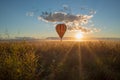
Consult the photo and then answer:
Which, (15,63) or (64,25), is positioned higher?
(64,25)

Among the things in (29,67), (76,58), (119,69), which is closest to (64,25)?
(76,58)

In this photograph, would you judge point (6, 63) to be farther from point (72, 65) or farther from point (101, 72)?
point (72, 65)

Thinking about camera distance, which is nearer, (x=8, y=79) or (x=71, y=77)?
(x=8, y=79)

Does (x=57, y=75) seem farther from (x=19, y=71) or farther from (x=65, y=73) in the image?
(x=19, y=71)

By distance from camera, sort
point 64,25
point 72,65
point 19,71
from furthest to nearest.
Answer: point 64,25, point 72,65, point 19,71

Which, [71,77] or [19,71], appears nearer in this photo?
[19,71]

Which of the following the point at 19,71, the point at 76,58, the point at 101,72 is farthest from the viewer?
the point at 76,58

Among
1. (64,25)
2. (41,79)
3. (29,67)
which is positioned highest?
(64,25)

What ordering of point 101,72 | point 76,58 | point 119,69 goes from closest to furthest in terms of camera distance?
1. point 101,72
2. point 119,69
3. point 76,58

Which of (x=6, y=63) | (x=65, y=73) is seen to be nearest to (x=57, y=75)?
(x=65, y=73)
